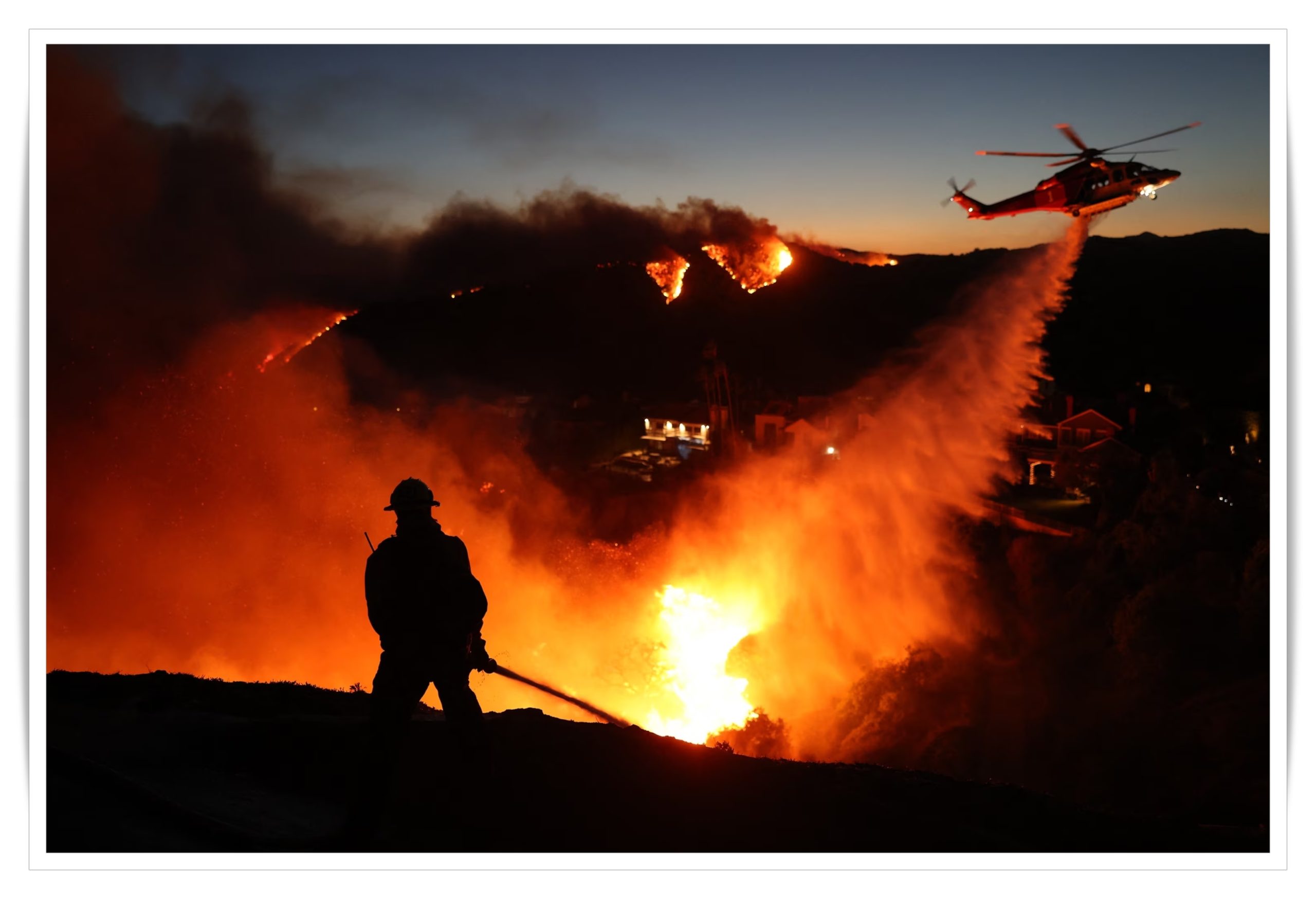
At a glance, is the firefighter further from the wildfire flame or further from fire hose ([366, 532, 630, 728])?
the wildfire flame

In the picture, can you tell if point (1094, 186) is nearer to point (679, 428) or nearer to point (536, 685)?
point (536, 685)

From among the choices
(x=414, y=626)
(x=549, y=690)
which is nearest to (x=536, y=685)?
(x=549, y=690)

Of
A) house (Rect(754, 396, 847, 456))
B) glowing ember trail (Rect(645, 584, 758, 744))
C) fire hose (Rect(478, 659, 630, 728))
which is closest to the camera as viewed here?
fire hose (Rect(478, 659, 630, 728))

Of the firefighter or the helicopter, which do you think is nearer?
the firefighter

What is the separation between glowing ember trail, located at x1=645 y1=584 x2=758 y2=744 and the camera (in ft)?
62.0

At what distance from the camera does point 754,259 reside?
16172 millimetres

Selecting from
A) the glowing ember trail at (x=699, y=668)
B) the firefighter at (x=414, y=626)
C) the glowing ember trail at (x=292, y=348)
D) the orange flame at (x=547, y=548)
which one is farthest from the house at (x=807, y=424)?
the firefighter at (x=414, y=626)

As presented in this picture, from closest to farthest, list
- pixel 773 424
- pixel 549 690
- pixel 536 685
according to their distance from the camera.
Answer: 1. pixel 536 685
2. pixel 549 690
3. pixel 773 424

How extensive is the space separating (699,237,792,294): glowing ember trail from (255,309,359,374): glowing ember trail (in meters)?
7.45

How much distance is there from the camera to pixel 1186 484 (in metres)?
17.6

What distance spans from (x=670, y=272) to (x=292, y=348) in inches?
340

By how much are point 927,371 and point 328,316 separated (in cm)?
1980

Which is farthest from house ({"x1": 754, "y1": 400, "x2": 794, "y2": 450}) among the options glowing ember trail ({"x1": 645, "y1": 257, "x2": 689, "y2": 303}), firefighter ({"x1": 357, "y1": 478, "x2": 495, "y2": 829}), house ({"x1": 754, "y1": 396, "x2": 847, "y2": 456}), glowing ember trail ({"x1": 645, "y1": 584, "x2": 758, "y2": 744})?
firefighter ({"x1": 357, "y1": 478, "x2": 495, "y2": 829})
